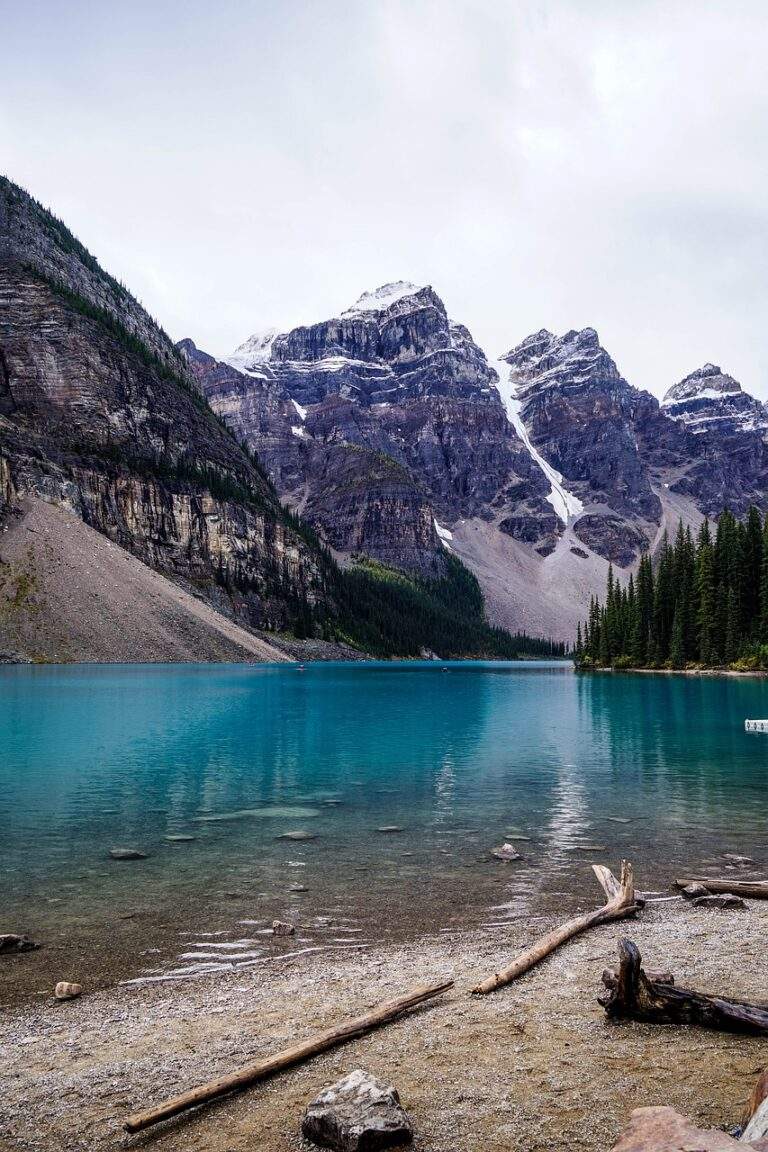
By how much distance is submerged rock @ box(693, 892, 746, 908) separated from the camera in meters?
15.2

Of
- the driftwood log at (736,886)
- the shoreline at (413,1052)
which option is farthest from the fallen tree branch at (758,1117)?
the driftwood log at (736,886)

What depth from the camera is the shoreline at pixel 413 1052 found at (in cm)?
713

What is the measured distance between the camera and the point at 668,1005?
9.25m

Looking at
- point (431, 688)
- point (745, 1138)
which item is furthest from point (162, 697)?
point (745, 1138)

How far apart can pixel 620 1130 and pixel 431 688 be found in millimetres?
93318

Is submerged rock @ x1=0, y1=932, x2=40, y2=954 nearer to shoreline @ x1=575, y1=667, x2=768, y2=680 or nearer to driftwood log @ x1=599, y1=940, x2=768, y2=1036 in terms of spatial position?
driftwood log @ x1=599, y1=940, x2=768, y2=1036

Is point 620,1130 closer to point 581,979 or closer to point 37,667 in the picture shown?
point 581,979

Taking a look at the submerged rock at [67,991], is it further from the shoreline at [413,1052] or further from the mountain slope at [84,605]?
the mountain slope at [84,605]

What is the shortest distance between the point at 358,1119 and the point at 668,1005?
473 centimetres

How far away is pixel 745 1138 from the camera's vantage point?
5461mm

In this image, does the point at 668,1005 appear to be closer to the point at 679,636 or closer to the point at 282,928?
the point at 282,928

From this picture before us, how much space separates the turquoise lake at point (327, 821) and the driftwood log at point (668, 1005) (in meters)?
5.20

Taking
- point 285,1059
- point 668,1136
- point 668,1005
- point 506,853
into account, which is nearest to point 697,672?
point 506,853

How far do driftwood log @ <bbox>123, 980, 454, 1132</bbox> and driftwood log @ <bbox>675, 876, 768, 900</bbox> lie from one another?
849 centimetres
